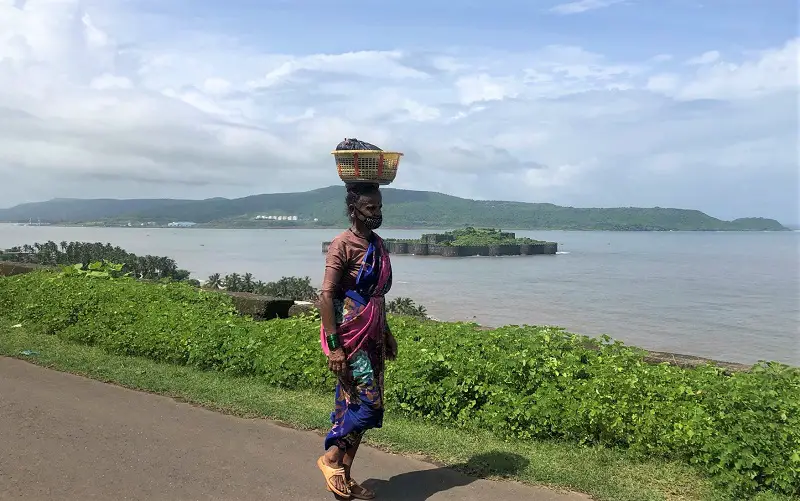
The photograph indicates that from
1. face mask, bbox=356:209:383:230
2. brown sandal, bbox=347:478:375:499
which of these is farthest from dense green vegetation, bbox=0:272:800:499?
face mask, bbox=356:209:383:230

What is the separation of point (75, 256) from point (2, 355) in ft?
63.9

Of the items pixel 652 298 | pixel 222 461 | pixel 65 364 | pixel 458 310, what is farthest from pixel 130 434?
pixel 652 298

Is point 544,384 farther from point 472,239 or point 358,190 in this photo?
point 472,239

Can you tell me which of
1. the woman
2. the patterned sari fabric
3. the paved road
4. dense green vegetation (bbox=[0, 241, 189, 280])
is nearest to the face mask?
the woman

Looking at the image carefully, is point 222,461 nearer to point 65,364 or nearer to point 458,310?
point 65,364

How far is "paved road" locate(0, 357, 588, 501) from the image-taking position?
4453mm

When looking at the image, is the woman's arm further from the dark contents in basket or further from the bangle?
the dark contents in basket

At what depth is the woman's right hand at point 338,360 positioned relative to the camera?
4262 millimetres

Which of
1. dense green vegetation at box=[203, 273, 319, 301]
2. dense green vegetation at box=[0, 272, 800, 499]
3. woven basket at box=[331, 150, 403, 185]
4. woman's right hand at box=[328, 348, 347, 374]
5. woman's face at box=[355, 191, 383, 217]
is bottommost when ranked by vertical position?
dense green vegetation at box=[203, 273, 319, 301]

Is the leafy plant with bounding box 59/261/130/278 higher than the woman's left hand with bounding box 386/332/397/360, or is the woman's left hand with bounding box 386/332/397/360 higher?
the woman's left hand with bounding box 386/332/397/360

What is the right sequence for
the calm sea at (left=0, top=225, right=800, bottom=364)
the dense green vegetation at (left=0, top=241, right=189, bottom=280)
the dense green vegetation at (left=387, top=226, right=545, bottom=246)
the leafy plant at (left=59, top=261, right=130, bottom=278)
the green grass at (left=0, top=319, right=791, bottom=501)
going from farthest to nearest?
the dense green vegetation at (left=387, top=226, right=545, bottom=246) < the dense green vegetation at (left=0, top=241, right=189, bottom=280) < the calm sea at (left=0, top=225, right=800, bottom=364) < the leafy plant at (left=59, top=261, right=130, bottom=278) < the green grass at (left=0, top=319, right=791, bottom=501)

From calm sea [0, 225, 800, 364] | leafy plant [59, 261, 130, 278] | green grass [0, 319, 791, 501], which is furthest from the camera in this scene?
calm sea [0, 225, 800, 364]

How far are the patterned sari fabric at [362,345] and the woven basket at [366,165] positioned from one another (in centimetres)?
43

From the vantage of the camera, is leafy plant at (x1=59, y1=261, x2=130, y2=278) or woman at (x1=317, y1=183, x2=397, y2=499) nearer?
woman at (x1=317, y1=183, x2=397, y2=499)
